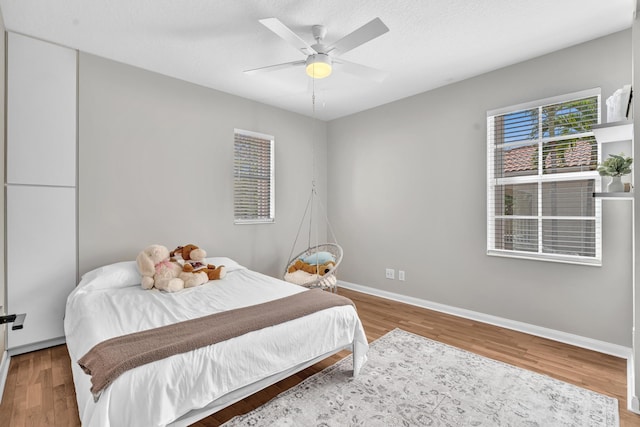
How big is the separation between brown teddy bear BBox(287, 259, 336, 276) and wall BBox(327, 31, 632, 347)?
864 mm

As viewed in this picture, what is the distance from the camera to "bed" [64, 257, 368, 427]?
1370 millimetres

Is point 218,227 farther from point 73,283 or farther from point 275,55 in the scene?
point 275,55

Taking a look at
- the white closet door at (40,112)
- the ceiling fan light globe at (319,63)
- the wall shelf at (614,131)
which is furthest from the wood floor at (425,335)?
the ceiling fan light globe at (319,63)

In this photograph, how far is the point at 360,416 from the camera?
1.86m

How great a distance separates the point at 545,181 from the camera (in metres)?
3.01

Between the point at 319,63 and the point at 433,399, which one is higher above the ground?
the point at 319,63

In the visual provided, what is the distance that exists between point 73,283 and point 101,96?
180 cm

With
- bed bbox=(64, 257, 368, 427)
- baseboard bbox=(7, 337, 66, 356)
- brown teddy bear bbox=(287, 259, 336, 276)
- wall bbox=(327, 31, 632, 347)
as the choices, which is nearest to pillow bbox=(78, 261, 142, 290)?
bed bbox=(64, 257, 368, 427)

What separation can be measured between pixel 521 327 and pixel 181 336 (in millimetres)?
3186

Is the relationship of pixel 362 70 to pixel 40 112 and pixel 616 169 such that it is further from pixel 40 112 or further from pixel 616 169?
pixel 40 112

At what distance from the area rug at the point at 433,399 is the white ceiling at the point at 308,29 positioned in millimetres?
2683

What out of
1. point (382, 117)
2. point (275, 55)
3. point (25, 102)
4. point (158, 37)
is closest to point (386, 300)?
point (382, 117)

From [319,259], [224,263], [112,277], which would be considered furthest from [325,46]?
[112,277]

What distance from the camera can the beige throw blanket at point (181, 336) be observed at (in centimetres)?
138
